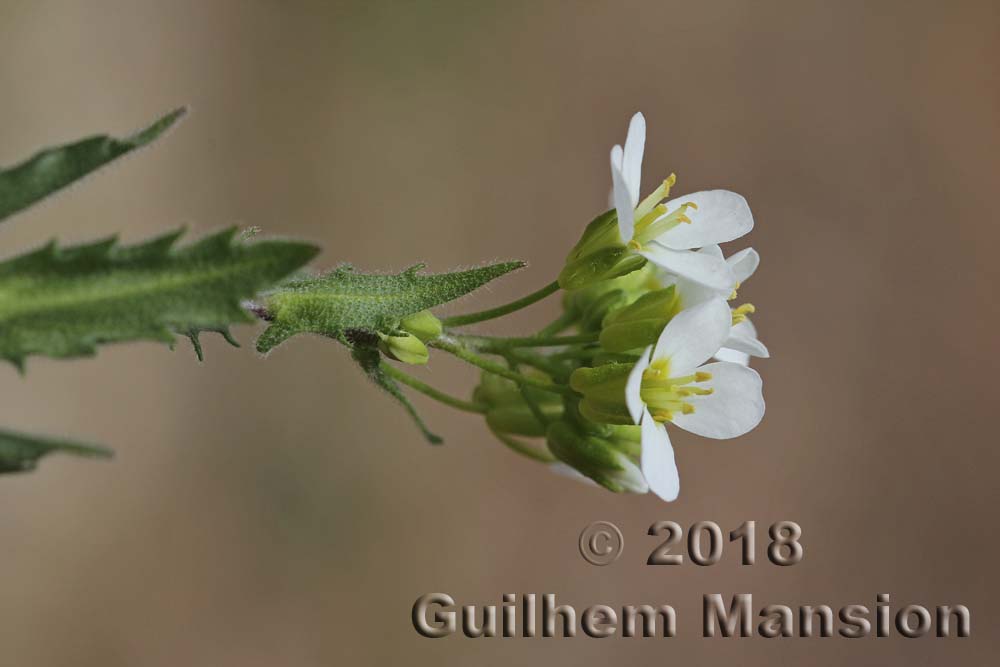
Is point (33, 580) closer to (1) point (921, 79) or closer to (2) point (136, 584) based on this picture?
(2) point (136, 584)

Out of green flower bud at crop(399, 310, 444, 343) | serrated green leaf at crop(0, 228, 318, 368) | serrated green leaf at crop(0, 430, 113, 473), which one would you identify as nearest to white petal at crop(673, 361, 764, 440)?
green flower bud at crop(399, 310, 444, 343)

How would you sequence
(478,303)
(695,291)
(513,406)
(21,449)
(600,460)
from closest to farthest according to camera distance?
1. (21,449)
2. (695,291)
3. (600,460)
4. (513,406)
5. (478,303)

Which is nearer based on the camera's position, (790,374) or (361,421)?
(361,421)

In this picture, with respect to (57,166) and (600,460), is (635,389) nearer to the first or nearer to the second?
(600,460)

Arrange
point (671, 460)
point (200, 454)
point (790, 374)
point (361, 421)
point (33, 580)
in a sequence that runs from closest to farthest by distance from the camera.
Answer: point (671, 460) < point (33, 580) < point (200, 454) < point (361, 421) < point (790, 374)

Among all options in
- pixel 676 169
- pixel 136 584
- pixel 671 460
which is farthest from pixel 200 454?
pixel 671 460

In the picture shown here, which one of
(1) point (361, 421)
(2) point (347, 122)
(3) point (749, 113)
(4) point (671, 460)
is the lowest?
(4) point (671, 460)

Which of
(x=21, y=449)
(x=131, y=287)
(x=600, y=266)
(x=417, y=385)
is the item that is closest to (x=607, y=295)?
(x=600, y=266)
